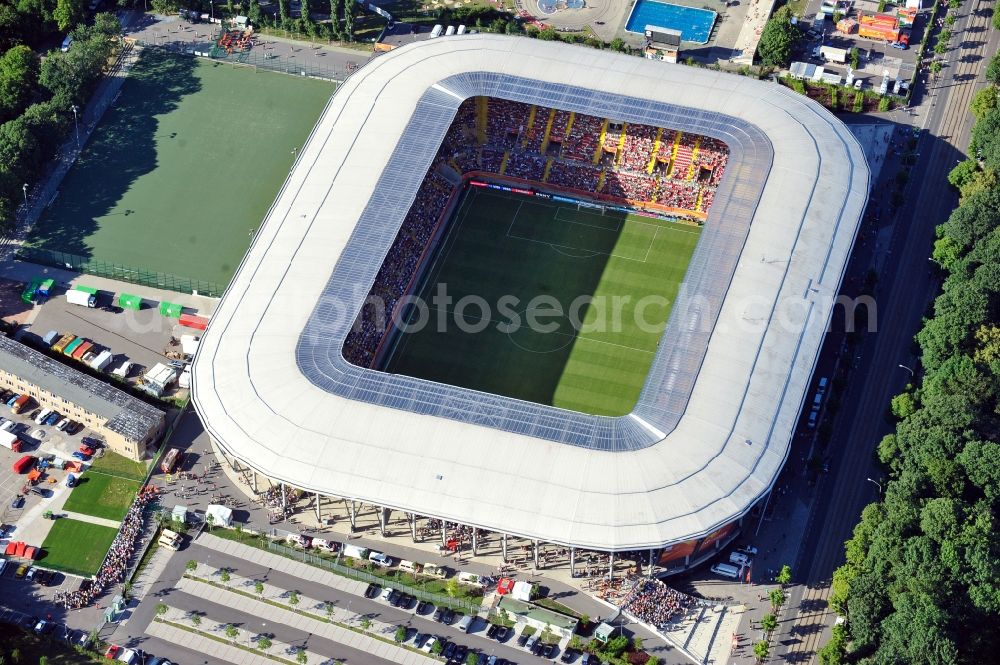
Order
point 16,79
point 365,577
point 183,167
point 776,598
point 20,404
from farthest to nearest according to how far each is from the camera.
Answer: point 16,79 < point 183,167 < point 20,404 < point 365,577 < point 776,598

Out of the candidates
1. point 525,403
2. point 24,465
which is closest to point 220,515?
point 24,465

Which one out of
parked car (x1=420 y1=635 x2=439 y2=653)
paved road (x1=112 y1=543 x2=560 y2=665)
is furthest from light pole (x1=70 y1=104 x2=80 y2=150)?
parked car (x1=420 y1=635 x2=439 y2=653)

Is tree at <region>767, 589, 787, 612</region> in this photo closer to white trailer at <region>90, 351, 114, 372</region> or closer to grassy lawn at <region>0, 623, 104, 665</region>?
grassy lawn at <region>0, 623, 104, 665</region>

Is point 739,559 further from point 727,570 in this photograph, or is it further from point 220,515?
point 220,515

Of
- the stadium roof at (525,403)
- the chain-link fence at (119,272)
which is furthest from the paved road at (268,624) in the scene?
the chain-link fence at (119,272)

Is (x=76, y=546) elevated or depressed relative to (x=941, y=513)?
depressed

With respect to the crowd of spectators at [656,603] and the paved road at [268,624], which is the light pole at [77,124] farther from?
the crowd of spectators at [656,603]

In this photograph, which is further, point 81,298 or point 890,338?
point 81,298
